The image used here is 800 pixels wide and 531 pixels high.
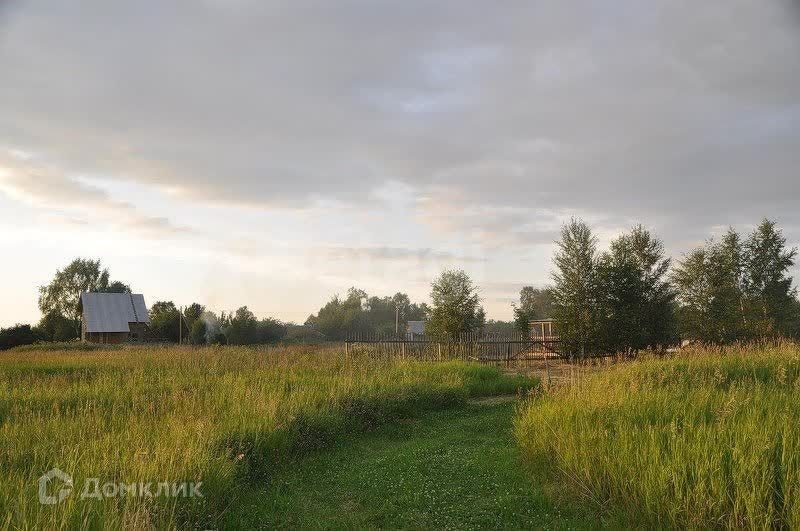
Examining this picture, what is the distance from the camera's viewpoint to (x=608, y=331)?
25.4 meters

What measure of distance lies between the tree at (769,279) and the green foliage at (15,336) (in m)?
54.3

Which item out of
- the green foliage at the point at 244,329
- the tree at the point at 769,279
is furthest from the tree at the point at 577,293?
the green foliage at the point at 244,329

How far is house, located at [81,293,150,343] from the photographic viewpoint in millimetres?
49281

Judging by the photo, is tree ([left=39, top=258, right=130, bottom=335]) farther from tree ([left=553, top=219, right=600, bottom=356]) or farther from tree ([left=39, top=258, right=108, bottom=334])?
tree ([left=553, top=219, right=600, bottom=356])

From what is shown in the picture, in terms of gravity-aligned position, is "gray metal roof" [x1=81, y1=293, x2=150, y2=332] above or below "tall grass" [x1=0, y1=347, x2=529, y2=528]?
above

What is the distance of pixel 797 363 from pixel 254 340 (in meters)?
38.3

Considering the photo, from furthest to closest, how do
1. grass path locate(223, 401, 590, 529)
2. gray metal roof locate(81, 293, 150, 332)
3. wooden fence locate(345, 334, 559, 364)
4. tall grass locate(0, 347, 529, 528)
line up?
1. gray metal roof locate(81, 293, 150, 332)
2. wooden fence locate(345, 334, 559, 364)
3. grass path locate(223, 401, 590, 529)
4. tall grass locate(0, 347, 529, 528)

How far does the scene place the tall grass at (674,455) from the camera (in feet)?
16.1

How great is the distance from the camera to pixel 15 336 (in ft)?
139

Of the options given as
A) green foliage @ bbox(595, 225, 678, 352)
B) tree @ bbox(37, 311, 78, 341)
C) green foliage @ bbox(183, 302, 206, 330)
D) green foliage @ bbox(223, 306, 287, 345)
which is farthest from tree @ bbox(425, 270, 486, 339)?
tree @ bbox(37, 311, 78, 341)

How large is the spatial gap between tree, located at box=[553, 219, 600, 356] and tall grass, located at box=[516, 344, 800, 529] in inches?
673

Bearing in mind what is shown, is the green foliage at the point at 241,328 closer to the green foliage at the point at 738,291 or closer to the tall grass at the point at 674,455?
the green foliage at the point at 738,291

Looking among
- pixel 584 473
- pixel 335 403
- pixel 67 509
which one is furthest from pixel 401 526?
pixel 335 403

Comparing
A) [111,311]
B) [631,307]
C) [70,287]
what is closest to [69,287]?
[70,287]
